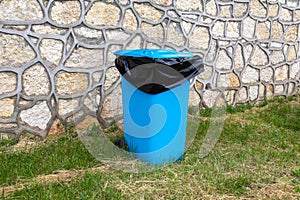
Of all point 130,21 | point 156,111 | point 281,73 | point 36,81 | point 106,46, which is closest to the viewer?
point 156,111

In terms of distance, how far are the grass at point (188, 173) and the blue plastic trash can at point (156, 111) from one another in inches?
7.3

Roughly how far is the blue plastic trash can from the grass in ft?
0.61

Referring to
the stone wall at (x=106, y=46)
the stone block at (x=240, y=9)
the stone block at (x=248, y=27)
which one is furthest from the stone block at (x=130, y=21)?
the stone block at (x=248, y=27)

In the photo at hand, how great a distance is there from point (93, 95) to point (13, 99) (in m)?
0.85

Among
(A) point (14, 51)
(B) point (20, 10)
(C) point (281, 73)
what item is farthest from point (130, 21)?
(C) point (281, 73)

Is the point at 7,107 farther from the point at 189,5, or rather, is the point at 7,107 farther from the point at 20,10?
the point at 189,5

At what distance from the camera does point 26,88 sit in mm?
3422

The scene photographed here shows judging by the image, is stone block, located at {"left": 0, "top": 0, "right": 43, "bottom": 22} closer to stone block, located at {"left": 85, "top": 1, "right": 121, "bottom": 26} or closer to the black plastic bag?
stone block, located at {"left": 85, "top": 1, "right": 121, "bottom": 26}

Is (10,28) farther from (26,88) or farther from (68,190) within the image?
(68,190)

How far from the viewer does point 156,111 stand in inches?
110

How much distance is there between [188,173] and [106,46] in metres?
1.74

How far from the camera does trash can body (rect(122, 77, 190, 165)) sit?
280 centimetres

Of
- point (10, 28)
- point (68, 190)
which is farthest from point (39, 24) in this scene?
point (68, 190)

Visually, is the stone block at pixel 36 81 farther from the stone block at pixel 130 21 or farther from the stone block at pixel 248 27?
the stone block at pixel 248 27
